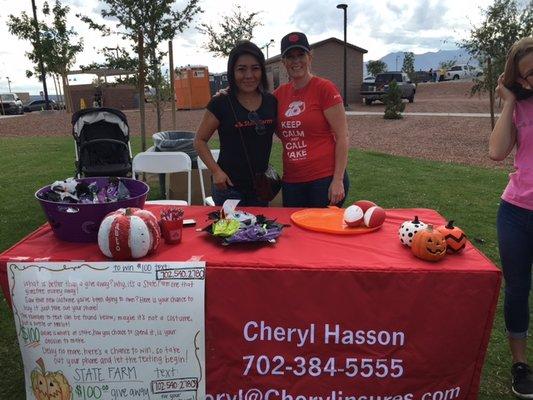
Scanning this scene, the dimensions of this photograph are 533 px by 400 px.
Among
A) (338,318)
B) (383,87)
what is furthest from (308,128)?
(383,87)

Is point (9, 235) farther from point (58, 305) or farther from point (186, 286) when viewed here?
point (186, 286)

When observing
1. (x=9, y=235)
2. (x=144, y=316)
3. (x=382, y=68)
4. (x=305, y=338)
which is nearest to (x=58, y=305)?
(x=144, y=316)

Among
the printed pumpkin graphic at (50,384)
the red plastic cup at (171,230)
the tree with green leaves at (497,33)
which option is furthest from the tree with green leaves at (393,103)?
the printed pumpkin graphic at (50,384)

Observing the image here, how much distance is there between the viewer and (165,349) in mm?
1896

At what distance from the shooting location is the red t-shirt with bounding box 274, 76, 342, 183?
2.61 metres

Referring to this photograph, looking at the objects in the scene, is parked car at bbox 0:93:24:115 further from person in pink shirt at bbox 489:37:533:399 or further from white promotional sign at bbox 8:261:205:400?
person in pink shirt at bbox 489:37:533:399

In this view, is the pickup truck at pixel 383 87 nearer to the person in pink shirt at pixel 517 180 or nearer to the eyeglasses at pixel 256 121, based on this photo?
the eyeglasses at pixel 256 121

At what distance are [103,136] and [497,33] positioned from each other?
9.61 meters

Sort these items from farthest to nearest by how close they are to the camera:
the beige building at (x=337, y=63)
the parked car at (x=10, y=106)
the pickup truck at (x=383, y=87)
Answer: the parked car at (x=10, y=106), the beige building at (x=337, y=63), the pickup truck at (x=383, y=87)

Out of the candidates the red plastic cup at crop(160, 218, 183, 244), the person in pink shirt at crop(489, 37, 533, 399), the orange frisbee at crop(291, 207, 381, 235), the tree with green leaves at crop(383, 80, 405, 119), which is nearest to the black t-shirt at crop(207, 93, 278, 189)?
the orange frisbee at crop(291, 207, 381, 235)

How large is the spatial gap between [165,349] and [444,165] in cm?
783

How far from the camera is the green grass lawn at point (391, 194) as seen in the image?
2607 millimetres

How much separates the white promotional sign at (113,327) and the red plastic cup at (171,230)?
227 mm

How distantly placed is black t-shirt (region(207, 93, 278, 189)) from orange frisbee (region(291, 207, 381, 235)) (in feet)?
1.42
